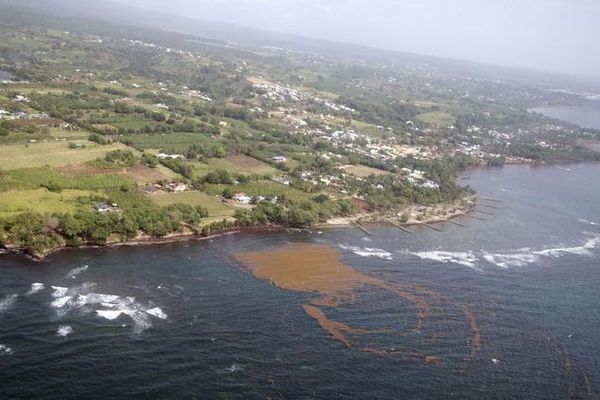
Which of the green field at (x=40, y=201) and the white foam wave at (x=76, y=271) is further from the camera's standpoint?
the green field at (x=40, y=201)

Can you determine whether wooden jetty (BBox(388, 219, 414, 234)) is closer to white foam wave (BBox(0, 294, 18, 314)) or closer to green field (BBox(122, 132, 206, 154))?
green field (BBox(122, 132, 206, 154))

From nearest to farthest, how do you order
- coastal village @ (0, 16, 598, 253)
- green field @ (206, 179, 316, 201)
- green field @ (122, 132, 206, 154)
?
1. coastal village @ (0, 16, 598, 253)
2. green field @ (206, 179, 316, 201)
3. green field @ (122, 132, 206, 154)

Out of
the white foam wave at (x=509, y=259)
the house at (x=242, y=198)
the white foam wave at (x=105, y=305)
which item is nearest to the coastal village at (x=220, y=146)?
the house at (x=242, y=198)

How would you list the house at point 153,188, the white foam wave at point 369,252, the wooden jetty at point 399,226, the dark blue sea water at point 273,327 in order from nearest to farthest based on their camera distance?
the dark blue sea water at point 273,327, the white foam wave at point 369,252, the house at point 153,188, the wooden jetty at point 399,226

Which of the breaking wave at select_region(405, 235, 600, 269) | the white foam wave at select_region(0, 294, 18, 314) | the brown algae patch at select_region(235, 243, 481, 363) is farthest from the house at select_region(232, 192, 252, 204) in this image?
the white foam wave at select_region(0, 294, 18, 314)

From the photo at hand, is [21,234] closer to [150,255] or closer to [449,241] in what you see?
[150,255]

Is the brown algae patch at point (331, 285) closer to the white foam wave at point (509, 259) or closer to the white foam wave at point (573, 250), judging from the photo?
the white foam wave at point (509, 259)
